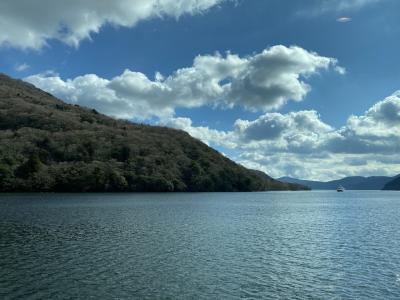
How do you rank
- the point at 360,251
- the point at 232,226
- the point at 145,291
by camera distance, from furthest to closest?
the point at 232,226
the point at 360,251
the point at 145,291

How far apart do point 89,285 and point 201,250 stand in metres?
21.0

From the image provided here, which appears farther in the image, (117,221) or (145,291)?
(117,221)

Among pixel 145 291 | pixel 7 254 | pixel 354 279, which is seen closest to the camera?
pixel 145 291

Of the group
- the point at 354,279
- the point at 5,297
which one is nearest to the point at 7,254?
the point at 5,297

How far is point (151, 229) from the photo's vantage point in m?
75.4

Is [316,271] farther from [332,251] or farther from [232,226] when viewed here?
[232,226]

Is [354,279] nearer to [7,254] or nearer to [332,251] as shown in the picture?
[332,251]

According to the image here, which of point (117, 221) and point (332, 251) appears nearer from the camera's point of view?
point (332, 251)

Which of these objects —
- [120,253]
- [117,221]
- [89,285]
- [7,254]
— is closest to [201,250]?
[120,253]

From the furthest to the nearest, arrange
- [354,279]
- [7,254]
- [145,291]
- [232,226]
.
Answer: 1. [232,226]
2. [7,254]
3. [354,279]
4. [145,291]

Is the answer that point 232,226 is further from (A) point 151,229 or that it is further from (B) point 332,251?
(B) point 332,251

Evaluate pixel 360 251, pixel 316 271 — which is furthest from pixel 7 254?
pixel 360 251

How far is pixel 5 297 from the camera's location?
3269cm

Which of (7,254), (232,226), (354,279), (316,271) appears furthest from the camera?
(232,226)
